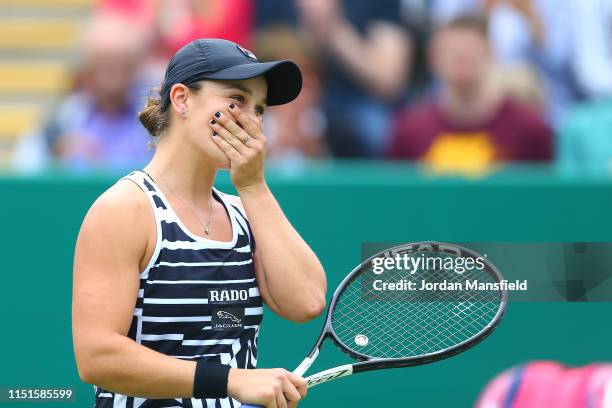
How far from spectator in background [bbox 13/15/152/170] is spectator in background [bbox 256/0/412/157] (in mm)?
1018

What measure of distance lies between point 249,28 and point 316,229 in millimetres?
3380

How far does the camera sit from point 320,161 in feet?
23.9

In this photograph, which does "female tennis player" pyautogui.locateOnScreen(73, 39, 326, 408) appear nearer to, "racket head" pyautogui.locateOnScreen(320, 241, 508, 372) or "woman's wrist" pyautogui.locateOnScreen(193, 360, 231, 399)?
"woman's wrist" pyautogui.locateOnScreen(193, 360, 231, 399)

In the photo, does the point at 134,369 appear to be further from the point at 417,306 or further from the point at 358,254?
the point at 358,254

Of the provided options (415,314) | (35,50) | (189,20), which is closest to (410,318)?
(415,314)

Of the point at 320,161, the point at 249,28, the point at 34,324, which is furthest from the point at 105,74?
the point at 34,324

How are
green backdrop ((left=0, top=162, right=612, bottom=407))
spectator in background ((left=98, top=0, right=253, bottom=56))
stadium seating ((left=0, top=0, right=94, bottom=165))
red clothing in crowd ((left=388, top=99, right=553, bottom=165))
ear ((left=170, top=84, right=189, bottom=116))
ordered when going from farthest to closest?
stadium seating ((left=0, top=0, right=94, bottom=165)) → spectator in background ((left=98, top=0, right=253, bottom=56)) → red clothing in crowd ((left=388, top=99, right=553, bottom=165)) → green backdrop ((left=0, top=162, right=612, bottom=407)) → ear ((left=170, top=84, right=189, bottom=116))

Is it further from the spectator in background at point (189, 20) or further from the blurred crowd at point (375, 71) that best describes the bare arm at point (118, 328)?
the spectator in background at point (189, 20)

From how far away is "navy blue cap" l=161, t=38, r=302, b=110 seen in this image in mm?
2955

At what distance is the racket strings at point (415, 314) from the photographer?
4102 millimetres

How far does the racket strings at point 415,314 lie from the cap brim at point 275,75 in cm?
116

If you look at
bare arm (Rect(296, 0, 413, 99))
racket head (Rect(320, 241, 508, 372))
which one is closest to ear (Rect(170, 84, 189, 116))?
racket head (Rect(320, 241, 508, 372))

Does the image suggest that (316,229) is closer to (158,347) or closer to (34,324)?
(34,324)

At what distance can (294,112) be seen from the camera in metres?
7.23
